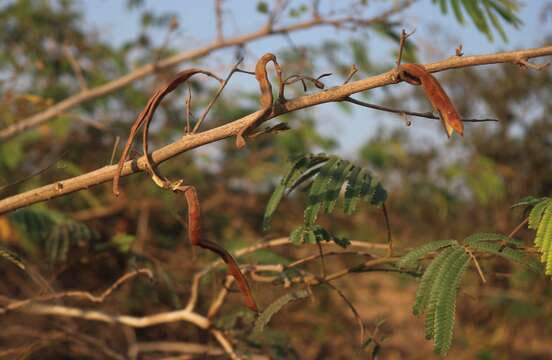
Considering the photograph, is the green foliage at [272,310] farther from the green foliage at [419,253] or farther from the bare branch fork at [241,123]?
the bare branch fork at [241,123]

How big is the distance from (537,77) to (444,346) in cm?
837

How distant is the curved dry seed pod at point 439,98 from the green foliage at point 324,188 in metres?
0.52

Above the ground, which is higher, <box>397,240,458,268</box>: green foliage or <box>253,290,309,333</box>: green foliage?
<box>397,240,458,268</box>: green foliage

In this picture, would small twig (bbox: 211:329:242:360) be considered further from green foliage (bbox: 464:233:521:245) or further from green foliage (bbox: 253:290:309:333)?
green foliage (bbox: 464:233:521:245)

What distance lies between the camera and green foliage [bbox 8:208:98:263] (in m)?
2.24

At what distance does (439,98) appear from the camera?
3.00ft

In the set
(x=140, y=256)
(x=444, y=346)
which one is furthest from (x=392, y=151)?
(x=444, y=346)

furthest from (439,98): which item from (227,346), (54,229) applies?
(54,229)

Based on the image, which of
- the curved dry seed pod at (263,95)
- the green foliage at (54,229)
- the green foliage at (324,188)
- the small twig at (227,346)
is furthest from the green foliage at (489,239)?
the green foliage at (54,229)

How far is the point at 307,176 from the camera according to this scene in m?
1.58

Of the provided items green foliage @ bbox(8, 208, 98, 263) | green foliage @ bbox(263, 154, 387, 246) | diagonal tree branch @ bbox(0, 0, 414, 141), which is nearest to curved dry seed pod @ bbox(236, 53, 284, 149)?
green foliage @ bbox(263, 154, 387, 246)

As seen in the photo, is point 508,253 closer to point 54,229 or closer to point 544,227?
point 544,227

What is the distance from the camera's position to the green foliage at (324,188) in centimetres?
145

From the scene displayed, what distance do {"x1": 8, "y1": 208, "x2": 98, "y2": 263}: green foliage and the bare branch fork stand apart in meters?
1.01
